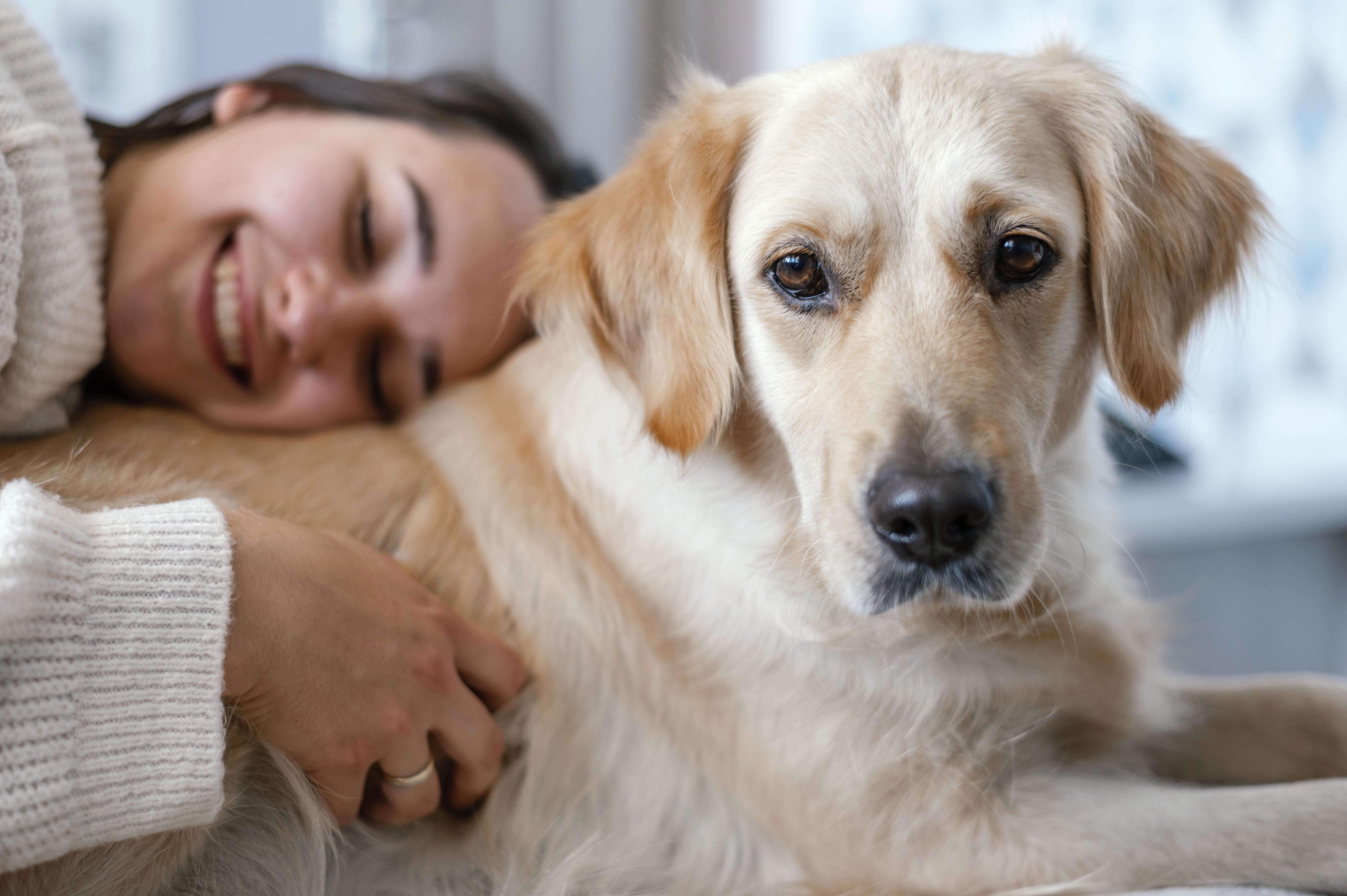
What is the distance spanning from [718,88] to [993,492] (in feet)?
2.26

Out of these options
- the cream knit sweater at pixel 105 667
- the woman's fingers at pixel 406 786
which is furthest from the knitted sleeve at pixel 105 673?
the woman's fingers at pixel 406 786

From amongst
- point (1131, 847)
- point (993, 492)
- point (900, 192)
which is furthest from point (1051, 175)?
point (1131, 847)

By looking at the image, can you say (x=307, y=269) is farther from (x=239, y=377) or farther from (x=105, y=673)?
(x=105, y=673)

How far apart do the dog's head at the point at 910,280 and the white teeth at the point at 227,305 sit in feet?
1.64

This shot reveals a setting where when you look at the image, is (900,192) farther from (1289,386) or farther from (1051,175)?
(1289,386)

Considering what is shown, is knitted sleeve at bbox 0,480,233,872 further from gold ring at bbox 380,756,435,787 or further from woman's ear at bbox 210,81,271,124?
woman's ear at bbox 210,81,271,124

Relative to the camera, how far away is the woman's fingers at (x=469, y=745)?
1.09 m

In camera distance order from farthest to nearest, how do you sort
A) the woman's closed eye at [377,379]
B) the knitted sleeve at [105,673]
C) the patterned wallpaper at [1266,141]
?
the patterned wallpaper at [1266,141] → the woman's closed eye at [377,379] → the knitted sleeve at [105,673]

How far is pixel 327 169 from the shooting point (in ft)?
4.68

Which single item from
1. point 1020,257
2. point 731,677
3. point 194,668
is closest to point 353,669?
point 194,668

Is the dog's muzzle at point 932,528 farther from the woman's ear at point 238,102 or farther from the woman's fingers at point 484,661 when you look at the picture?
the woman's ear at point 238,102

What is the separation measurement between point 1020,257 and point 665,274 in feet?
1.28

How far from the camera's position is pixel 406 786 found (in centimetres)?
109

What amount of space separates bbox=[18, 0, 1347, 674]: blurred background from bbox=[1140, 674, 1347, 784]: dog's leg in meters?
0.89
